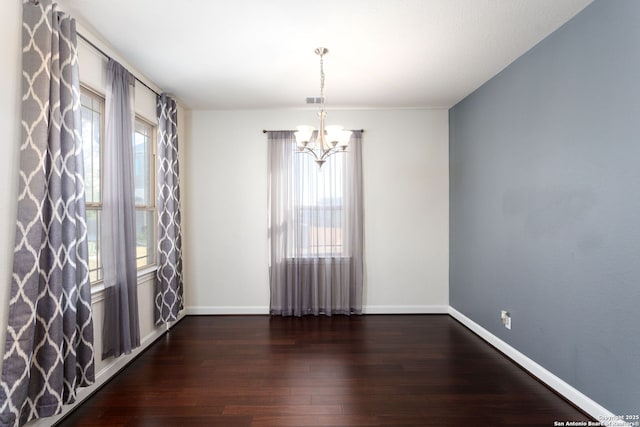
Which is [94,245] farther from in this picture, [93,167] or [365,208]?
[365,208]

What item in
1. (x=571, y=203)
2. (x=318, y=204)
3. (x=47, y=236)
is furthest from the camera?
(x=318, y=204)

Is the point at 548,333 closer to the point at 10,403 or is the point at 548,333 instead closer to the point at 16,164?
the point at 10,403

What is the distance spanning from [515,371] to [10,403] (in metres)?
3.46

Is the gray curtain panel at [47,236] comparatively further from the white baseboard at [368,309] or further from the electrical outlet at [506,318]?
the electrical outlet at [506,318]

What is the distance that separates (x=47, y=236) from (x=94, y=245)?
2.45ft

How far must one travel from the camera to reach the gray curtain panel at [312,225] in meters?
4.24

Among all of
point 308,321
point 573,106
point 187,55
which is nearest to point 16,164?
point 187,55

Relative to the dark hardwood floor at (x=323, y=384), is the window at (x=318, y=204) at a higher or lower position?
higher

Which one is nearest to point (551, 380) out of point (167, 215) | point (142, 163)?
point (167, 215)

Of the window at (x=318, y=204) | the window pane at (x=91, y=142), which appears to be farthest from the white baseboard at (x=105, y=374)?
the window at (x=318, y=204)

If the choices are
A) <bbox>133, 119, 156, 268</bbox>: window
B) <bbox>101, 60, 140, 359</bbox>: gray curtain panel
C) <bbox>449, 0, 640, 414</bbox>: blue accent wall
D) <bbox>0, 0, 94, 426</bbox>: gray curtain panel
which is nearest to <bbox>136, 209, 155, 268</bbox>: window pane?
<bbox>133, 119, 156, 268</bbox>: window

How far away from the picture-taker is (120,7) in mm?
2164

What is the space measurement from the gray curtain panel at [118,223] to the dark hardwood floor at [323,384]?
1.35ft

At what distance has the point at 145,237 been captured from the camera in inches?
138
